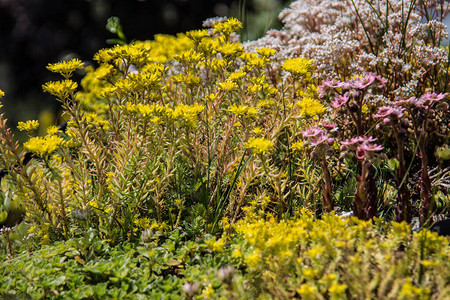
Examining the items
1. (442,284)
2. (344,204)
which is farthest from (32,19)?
(442,284)

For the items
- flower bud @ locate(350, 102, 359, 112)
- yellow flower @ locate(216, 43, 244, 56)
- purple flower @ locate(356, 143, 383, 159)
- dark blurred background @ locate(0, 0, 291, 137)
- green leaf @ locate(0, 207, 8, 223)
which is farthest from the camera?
dark blurred background @ locate(0, 0, 291, 137)

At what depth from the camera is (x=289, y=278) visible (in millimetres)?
1496

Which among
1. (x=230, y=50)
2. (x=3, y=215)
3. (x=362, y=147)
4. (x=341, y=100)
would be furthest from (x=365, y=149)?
(x=3, y=215)

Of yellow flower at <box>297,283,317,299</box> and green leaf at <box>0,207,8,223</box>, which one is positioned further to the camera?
green leaf at <box>0,207,8,223</box>

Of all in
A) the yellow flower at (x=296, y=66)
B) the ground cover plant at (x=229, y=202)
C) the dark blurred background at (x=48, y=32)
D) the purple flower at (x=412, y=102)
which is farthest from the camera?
the dark blurred background at (x=48, y=32)

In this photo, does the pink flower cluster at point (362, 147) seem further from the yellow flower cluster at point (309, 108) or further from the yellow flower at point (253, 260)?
the yellow flower at point (253, 260)

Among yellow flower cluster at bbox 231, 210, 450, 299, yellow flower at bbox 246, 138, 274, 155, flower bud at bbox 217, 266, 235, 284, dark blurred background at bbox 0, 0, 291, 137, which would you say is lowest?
yellow flower cluster at bbox 231, 210, 450, 299

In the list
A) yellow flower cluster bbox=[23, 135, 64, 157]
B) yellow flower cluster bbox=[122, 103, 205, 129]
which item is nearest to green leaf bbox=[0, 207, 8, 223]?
yellow flower cluster bbox=[23, 135, 64, 157]

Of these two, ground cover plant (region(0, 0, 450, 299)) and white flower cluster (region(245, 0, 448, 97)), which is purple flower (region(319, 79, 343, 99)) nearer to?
ground cover plant (region(0, 0, 450, 299))

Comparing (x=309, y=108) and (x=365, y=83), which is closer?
(x=365, y=83)

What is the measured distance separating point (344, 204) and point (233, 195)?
2.44 feet

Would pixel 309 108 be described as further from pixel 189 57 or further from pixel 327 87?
pixel 189 57

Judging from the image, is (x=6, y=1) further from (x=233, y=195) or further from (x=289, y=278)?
(x=289, y=278)

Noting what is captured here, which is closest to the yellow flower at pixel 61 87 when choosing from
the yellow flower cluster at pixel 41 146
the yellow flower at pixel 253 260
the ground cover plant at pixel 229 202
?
the ground cover plant at pixel 229 202
